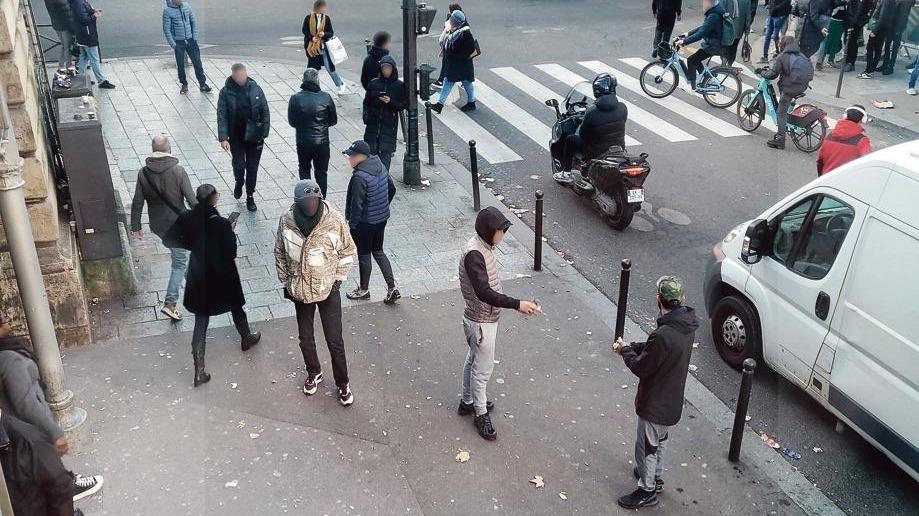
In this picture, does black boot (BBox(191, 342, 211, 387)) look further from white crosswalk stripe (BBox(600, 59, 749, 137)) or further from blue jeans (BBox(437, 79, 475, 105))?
white crosswalk stripe (BBox(600, 59, 749, 137))

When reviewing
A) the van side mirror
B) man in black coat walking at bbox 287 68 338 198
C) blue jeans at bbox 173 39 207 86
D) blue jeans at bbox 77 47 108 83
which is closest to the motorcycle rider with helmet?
man in black coat walking at bbox 287 68 338 198

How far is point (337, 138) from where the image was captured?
1383 cm

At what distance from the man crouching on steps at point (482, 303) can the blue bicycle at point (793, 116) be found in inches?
342

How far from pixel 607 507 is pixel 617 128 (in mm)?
6073

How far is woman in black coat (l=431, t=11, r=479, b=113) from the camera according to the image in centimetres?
1472

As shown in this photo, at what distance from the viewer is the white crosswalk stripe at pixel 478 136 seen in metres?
13.4

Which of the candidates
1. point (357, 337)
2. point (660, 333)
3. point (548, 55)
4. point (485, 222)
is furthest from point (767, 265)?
point (548, 55)

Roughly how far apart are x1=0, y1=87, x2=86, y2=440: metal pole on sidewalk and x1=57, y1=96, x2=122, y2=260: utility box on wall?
74.7 inches

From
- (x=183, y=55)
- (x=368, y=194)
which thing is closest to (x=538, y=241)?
(x=368, y=194)

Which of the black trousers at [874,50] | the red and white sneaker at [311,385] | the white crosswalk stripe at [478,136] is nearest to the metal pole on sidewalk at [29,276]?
the red and white sneaker at [311,385]

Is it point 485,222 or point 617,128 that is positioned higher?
point 485,222

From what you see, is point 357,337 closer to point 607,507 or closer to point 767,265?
point 607,507

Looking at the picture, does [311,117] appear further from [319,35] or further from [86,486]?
[319,35]

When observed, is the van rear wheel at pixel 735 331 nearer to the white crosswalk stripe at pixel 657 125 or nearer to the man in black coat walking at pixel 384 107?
the man in black coat walking at pixel 384 107
